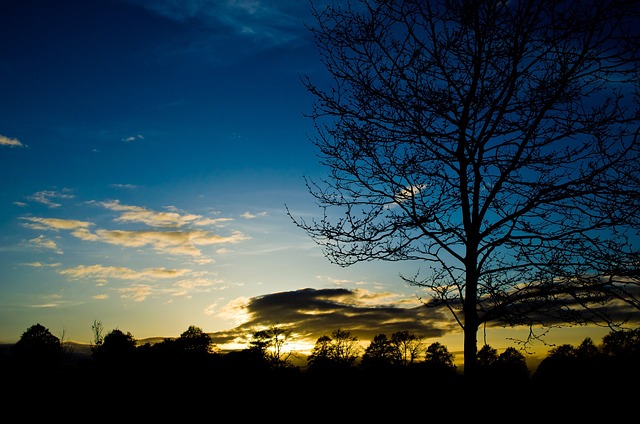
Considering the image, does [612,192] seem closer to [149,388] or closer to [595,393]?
[595,393]

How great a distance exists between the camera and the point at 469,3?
591 cm

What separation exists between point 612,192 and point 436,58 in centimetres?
318

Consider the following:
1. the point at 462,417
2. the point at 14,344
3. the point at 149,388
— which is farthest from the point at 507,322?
the point at 14,344

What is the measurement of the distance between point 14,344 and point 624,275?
52.3 m

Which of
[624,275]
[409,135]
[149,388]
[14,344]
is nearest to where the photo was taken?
[624,275]

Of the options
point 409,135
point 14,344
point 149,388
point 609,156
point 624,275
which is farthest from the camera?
point 14,344

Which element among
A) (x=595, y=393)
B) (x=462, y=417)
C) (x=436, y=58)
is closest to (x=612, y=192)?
(x=436, y=58)

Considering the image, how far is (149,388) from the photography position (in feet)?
31.6

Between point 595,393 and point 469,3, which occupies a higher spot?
point 469,3

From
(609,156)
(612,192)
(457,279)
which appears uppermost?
(609,156)

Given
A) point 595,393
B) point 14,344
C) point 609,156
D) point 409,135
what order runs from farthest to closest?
1. point 14,344
2. point 595,393
3. point 409,135
4. point 609,156

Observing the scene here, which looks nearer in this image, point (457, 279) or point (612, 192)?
point (612, 192)

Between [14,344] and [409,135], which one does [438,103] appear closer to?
[409,135]

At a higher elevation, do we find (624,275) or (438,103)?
(438,103)
